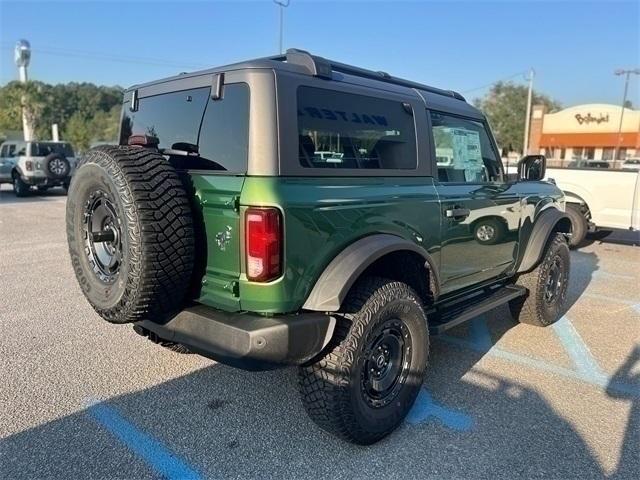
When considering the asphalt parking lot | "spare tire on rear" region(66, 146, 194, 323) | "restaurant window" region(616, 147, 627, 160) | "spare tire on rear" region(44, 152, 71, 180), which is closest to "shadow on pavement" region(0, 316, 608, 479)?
the asphalt parking lot

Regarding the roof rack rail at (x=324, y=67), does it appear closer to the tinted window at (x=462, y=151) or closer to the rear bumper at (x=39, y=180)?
the tinted window at (x=462, y=151)

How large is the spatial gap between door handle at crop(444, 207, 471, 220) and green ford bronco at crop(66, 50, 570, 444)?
0.02 m

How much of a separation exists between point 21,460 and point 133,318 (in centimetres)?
92

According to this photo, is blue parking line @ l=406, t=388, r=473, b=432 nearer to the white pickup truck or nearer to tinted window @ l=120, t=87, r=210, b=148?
tinted window @ l=120, t=87, r=210, b=148

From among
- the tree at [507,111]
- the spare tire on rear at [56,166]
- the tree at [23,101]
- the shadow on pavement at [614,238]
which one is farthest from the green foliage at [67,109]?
the tree at [507,111]

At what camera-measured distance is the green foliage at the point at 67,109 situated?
1223 inches

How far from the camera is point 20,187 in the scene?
15828mm

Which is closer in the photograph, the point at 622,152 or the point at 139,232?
the point at 139,232

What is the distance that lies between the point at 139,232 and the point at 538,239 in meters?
3.53

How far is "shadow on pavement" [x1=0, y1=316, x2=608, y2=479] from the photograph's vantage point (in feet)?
8.15

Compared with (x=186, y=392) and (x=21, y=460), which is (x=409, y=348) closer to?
(x=186, y=392)

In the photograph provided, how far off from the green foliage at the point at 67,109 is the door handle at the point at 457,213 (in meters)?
22.5

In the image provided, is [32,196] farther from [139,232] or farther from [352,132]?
[352,132]

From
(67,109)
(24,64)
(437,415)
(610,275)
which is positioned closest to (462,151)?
(437,415)
